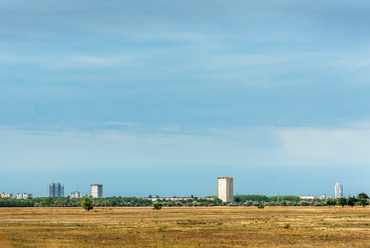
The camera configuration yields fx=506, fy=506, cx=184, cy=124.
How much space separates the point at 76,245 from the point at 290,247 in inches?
804

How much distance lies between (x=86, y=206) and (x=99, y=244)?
126510mm

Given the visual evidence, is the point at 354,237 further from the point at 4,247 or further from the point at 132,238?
the point at 4,247

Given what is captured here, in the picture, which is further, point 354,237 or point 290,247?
point 354,237

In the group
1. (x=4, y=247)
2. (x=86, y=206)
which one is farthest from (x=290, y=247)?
(x=86, y=206)

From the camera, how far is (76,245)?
1937 inches

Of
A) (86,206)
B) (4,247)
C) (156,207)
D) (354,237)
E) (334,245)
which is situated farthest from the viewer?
(156,207)

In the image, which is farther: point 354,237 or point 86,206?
point 86,206

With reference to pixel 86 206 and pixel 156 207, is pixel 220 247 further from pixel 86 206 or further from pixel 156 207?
pixel 156 207

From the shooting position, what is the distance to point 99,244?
164 feet

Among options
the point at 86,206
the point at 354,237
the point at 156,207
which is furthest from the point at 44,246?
the point at 156,207

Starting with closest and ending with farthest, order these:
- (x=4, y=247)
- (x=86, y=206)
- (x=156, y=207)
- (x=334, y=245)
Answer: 1. (x=4, y=247)
2. (x=334, y=245)
3. (x=86, y=206)
4. (x=156, y=207)

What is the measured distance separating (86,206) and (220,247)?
132513 mm

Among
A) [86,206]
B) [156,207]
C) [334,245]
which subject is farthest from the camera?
[156,207]

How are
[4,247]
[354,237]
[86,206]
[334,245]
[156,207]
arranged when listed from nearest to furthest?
[4,247] → [334,245] → [354,237] → [86,206] → [156,207]
